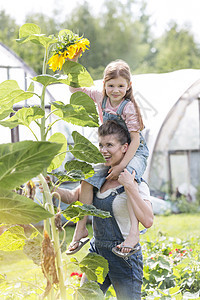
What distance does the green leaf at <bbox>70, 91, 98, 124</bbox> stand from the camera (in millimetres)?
1935

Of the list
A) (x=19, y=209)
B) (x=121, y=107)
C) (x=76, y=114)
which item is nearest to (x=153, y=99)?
(x=121, y=107)

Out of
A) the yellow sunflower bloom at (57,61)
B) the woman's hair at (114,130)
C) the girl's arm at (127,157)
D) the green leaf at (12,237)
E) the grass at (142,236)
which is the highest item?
the yellow sunflower bloom at (57,61)

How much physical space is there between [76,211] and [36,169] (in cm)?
49

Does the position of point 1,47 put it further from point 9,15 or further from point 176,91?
point 9,15

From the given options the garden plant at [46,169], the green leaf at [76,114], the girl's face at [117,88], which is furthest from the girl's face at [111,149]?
the green leaf at [76,114]

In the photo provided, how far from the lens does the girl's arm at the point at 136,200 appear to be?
91.4 inches

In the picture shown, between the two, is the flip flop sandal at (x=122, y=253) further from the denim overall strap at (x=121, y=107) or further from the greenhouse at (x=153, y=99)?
the greenhouse at (x=153, y=99)

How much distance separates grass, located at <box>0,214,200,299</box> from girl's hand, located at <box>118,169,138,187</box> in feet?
1.85

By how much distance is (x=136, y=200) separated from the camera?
2320mm

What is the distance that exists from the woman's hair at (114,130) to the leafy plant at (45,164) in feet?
1.36

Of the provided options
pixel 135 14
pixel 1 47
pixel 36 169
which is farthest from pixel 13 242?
pixel 135 14

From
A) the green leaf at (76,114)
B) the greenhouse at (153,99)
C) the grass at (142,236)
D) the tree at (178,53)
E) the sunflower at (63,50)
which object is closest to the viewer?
the green leaf at (76,114)

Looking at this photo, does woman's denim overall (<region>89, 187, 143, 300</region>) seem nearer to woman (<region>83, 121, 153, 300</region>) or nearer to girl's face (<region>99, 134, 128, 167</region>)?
woman (<region>83, 121, 153, 300</region>)

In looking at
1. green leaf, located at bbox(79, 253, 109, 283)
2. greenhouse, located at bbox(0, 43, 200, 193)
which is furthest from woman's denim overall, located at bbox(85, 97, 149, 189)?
greenhouse, located at bbox(0, 43, 200, 193)
